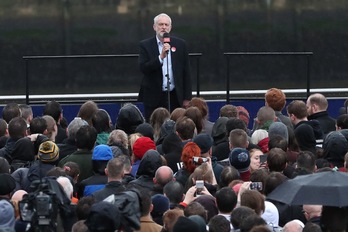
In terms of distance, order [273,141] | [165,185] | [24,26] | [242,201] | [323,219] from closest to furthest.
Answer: [323,219] < [242,201] < [165,185] < [273,141] < [24,26]

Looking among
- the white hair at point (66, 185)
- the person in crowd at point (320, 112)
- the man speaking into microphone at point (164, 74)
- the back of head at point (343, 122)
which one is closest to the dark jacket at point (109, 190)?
the white hair at point (66, 185)

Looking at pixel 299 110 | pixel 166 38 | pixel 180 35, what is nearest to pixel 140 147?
pixel 299 110

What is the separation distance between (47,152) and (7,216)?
5.88ft

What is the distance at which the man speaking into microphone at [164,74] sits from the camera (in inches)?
587

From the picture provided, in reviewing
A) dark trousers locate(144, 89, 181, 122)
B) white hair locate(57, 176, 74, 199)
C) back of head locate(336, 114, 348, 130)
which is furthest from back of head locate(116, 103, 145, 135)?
white hair locate(57, 176, 74, 199)

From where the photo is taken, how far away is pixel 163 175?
998cm

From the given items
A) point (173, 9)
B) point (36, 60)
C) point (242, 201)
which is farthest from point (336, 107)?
point (242, 201)

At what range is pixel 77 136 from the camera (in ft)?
36.7

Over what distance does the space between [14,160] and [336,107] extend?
21.5ft

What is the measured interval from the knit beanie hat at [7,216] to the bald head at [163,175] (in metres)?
1.52

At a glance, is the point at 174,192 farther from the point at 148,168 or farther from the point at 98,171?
the point at 98,171

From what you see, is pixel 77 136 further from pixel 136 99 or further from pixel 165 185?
pixel 136 99

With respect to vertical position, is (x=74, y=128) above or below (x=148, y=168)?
above

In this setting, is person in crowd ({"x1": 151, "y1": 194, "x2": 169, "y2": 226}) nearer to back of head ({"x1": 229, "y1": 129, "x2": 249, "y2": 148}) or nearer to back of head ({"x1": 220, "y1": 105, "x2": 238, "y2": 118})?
back of head ({"x1": 229, "y1": 129, "x2": 249, "y2": 148})
